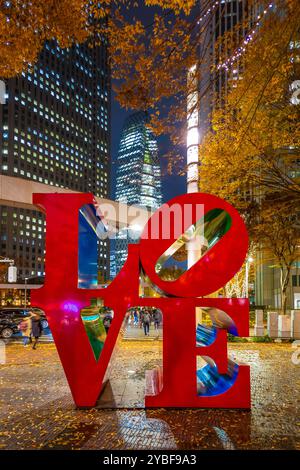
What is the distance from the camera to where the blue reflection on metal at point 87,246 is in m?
9.23

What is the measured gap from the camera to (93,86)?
166 metres

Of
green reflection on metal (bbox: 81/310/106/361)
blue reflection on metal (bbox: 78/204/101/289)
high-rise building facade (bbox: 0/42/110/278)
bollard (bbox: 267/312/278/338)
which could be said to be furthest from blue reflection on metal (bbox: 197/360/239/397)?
high-rise building facade (bbox: 0/42/110/278)

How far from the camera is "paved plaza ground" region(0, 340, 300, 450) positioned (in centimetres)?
597

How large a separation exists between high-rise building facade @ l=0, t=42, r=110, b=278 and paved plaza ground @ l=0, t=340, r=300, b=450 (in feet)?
349

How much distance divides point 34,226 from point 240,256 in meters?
126

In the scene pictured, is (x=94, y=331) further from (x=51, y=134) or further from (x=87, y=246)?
(x=51, y=134)

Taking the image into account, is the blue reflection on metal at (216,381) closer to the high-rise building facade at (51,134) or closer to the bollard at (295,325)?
the bollard at (295,325)

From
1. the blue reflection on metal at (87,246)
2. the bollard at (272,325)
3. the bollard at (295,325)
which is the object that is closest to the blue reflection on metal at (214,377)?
the blue reflection on metal at (87,246)

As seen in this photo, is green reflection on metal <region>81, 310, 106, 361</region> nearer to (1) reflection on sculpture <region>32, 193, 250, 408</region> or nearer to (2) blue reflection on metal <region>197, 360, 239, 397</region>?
(1) reflection on sculpture <region>32, 193, 250, 408</region>

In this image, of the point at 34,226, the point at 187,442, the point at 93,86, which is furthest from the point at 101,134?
the point at 187,442

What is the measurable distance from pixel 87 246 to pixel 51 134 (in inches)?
5428

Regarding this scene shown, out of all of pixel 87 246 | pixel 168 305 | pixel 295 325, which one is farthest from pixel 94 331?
pixel 295 325

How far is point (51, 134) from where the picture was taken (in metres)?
139
